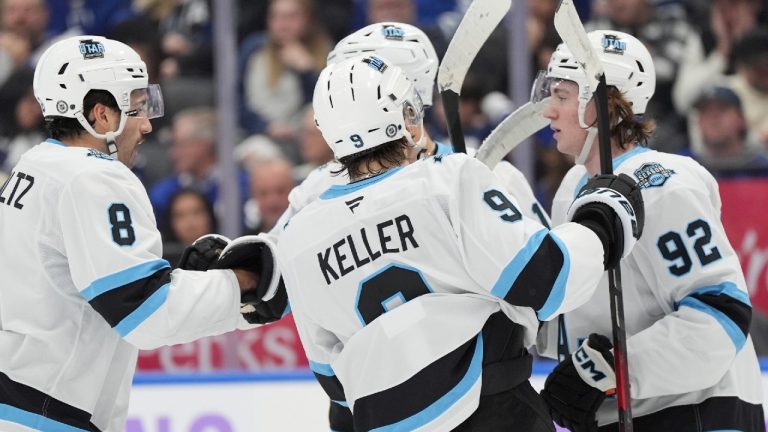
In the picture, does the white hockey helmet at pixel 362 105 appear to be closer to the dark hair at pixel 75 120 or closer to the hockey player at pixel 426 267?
the hockey player at pixel 426 267

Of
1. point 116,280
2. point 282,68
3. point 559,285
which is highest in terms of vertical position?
point 116,280

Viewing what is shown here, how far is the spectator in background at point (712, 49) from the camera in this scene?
5.39 m

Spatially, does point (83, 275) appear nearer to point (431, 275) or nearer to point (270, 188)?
point (431, 275)

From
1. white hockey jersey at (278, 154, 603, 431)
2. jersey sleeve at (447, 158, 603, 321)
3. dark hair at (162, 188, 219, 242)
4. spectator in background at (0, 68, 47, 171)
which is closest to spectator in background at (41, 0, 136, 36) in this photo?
spectator in background at (0, 68, 47, 171)

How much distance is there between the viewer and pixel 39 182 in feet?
8.64

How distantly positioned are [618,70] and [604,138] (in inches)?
9.3

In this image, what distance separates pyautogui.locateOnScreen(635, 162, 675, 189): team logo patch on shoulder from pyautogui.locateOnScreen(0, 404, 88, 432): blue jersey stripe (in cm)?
127

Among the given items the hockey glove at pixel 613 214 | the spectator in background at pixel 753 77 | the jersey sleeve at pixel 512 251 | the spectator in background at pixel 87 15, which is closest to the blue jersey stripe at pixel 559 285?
the jersey sleeve at pixel 512 251

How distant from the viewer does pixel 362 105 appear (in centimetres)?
241

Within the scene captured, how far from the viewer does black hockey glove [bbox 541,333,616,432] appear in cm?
265

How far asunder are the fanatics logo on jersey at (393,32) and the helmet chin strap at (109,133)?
76 centimetres

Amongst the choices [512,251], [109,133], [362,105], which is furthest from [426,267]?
[109,133]

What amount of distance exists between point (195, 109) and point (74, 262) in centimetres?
319

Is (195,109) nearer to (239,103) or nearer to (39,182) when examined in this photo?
(239,103)
